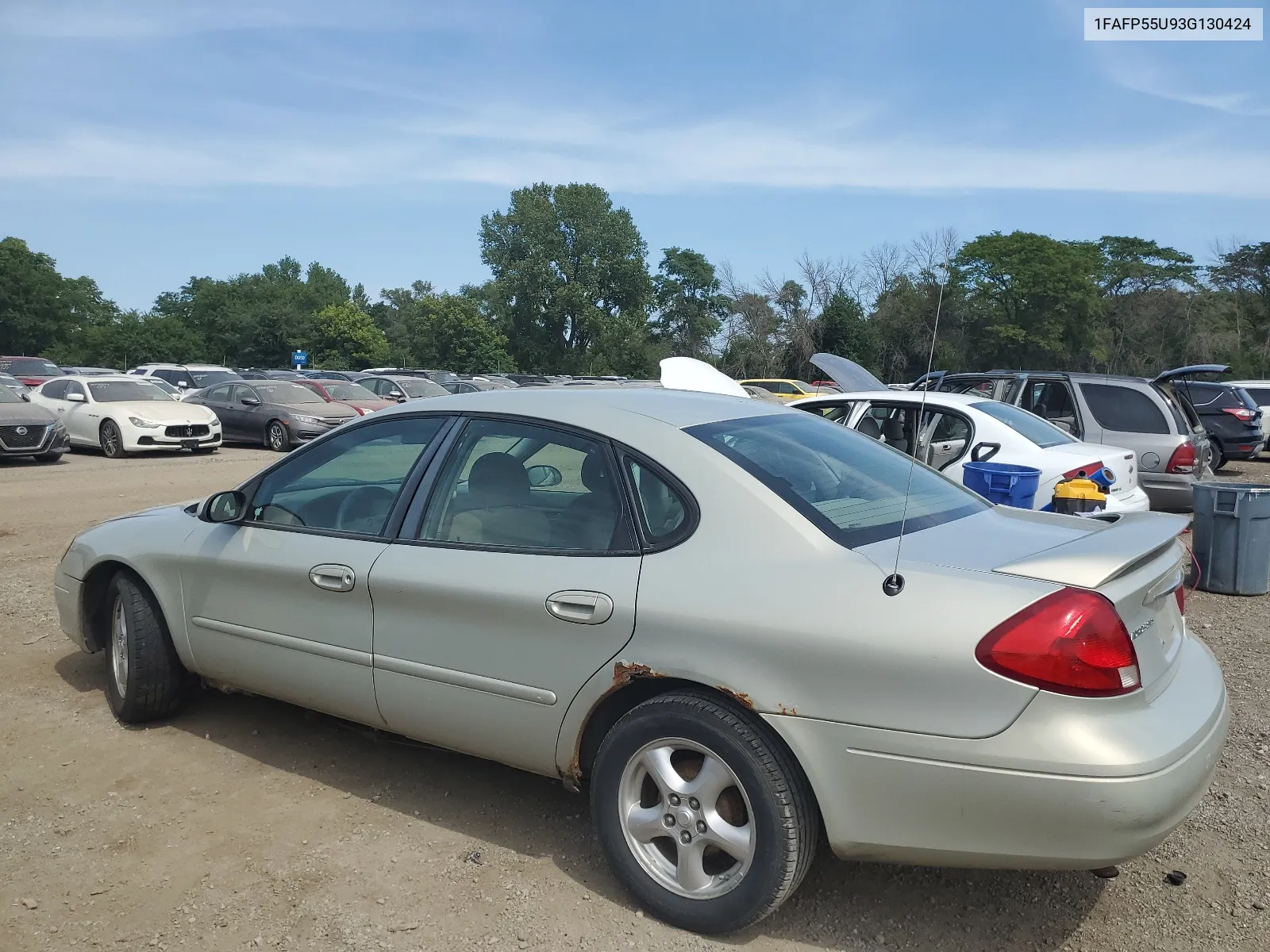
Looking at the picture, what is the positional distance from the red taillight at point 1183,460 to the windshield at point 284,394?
16330 mm

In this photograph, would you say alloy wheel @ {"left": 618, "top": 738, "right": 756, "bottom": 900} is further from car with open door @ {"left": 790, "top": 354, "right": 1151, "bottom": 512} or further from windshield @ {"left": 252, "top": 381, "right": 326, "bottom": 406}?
windshield @ {"left": 252, "top": 381, "right": 326, "bottom": 406}

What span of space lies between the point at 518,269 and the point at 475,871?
68.4 metres

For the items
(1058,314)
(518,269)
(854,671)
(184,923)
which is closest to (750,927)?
(854,671)

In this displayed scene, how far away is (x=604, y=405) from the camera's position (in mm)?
3518

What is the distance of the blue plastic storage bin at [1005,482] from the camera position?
6.23 metres

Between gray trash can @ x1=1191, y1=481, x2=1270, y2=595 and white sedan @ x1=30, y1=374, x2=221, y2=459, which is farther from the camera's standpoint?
white sedan @ x1=30, y1=374, x2=221, y2=459

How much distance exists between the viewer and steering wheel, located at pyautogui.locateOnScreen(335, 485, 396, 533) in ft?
12.2

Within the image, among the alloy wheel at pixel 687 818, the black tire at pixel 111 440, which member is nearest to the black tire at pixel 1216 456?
the alloy wheel at pixel 687 818

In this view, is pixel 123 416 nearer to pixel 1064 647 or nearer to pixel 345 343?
pixel 1064 647

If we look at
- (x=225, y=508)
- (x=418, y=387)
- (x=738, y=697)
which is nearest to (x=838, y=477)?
(x=738, y=697)

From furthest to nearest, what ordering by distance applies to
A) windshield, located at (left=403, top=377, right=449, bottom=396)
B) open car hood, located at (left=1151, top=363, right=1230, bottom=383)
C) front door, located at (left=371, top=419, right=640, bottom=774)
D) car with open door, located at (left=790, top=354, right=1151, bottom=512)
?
windshield, located at (left=403, top=377, right=449, bottom=396), open car hood, located at (left=1151, top=363, right=1230, bottom=383), car with open door, located at (left=790, top=354, right=1151, bottom=512), front door, located at (left=371, top=419, right=640, bottom=774)

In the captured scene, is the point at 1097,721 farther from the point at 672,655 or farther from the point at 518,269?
the point at 518,269

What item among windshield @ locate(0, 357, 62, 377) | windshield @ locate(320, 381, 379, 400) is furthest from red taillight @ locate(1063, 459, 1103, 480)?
windshield @ locate(0, 357, 62, 377)

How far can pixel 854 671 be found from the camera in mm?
2580
